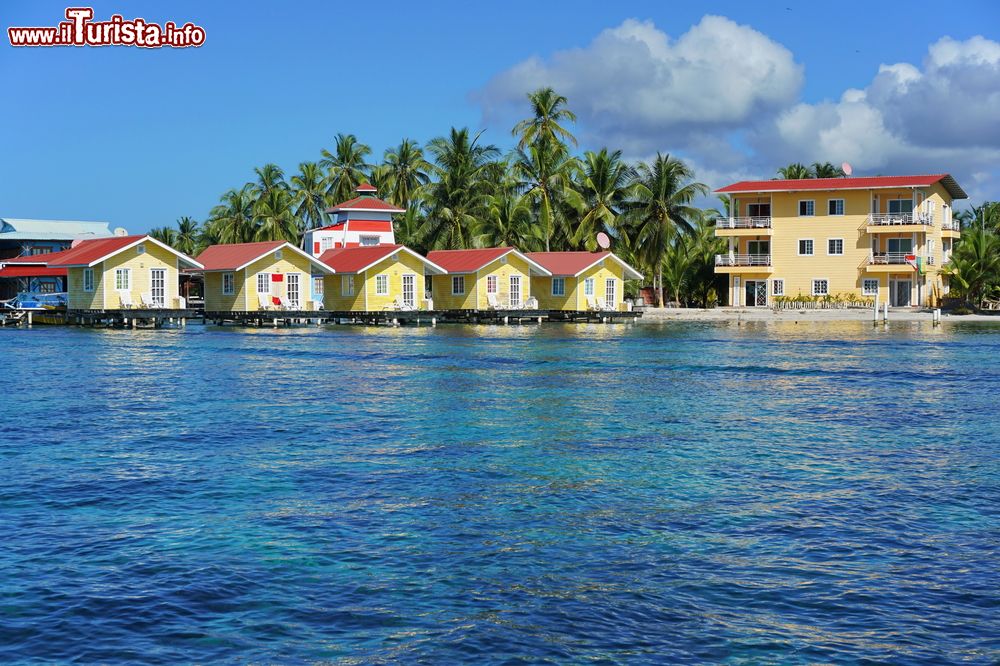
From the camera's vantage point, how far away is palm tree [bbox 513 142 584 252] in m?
69.4

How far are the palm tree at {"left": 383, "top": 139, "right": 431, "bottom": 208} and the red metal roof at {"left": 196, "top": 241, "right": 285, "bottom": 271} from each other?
23.3 meters

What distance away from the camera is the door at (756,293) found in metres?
73.1

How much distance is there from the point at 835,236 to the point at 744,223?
237 inches

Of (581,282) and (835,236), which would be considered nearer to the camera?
(581,282)

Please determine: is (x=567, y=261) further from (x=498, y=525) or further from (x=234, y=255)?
(x=498, y=525)

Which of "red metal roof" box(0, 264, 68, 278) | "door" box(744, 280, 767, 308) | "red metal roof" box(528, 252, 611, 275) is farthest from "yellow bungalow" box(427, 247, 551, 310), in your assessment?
"red metal roof" box(0, 264, 68, 278)

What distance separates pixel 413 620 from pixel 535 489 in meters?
5.04

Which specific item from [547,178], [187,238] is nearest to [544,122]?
[547,178]

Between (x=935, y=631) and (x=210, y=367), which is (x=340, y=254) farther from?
(x=935, y=631)

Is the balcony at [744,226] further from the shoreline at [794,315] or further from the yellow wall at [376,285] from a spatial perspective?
the yellow wall at [376,285]

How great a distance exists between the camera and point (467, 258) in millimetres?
61844

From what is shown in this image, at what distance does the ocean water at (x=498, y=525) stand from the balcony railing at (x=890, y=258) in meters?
46.5

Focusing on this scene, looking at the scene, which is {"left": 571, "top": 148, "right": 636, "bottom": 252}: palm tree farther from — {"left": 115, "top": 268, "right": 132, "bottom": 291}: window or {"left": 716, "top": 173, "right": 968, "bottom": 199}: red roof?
{"left": 115, "top": 268, "right": 132, "bottom": 291}: window

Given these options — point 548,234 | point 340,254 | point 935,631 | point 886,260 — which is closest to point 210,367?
→ point 935,631
